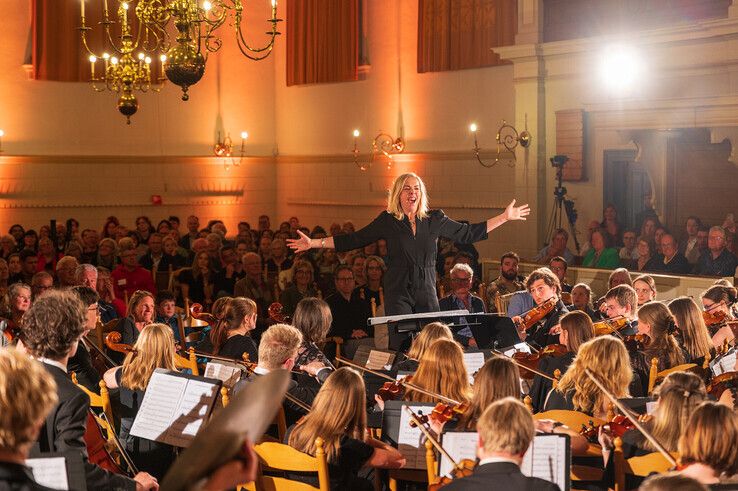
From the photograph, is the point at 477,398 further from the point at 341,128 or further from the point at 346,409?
the point at 341,128

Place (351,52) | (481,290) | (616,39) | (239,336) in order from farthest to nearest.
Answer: (351,52) → (616,39) → (481,290) → (239,336)

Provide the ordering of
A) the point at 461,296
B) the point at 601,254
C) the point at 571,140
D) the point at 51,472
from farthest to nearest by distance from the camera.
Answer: the point at 571,140
the point at 601,254
the point at 461,296
the point at 51,472

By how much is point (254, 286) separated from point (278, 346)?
181 inches

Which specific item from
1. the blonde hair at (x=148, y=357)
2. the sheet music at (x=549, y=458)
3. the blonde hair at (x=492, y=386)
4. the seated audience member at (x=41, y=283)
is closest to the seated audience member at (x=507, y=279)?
the seated audience member at (x=41, y=283)

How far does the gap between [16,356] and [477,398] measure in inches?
86.8

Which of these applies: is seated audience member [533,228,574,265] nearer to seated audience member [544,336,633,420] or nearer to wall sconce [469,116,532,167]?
wall sconce [469,116,532,167]

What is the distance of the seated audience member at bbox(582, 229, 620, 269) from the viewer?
33.6 feet

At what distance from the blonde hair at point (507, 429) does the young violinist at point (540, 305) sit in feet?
12.0

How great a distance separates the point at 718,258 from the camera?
9.09 m

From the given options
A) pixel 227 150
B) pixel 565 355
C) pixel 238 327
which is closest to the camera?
pixel 565 355

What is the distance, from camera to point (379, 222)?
650cm

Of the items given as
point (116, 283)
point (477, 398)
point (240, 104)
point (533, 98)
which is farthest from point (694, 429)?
point (240, 104)

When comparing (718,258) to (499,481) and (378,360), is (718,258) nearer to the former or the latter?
(378,360)

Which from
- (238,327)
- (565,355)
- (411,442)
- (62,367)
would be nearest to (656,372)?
(565,355)
